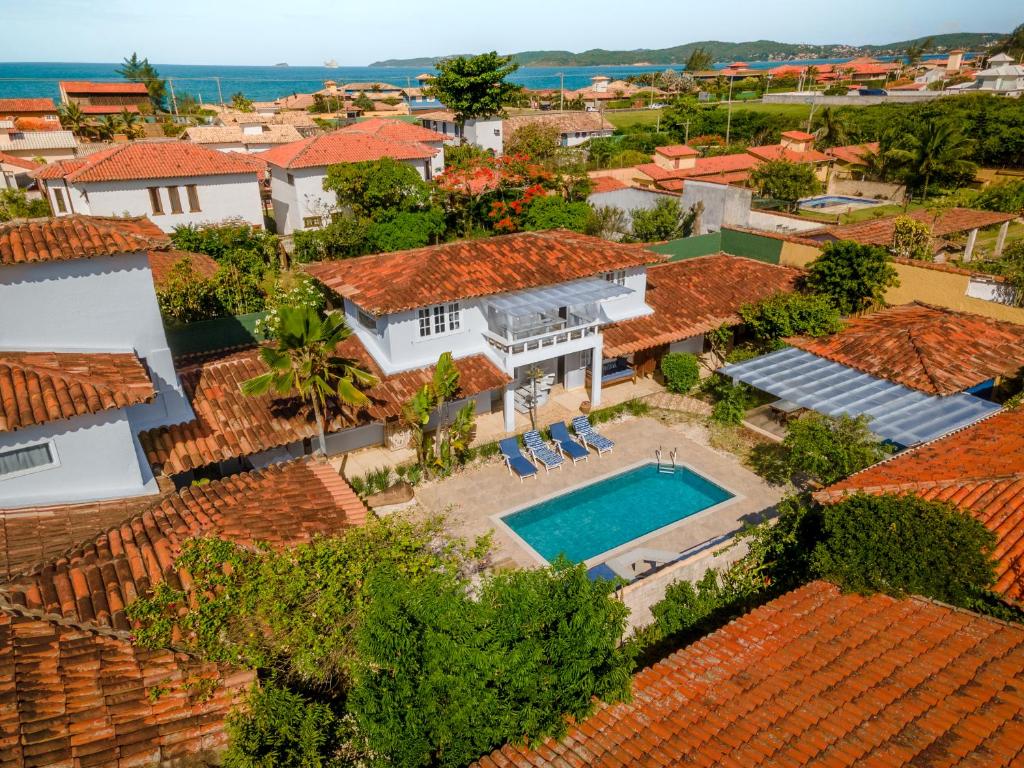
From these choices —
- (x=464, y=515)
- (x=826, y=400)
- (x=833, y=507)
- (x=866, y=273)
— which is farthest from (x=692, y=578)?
(x=866, y=273)

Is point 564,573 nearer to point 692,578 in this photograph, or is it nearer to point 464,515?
point 692,578

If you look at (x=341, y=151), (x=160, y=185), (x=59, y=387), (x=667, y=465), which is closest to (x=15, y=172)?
(x=160, y=185)

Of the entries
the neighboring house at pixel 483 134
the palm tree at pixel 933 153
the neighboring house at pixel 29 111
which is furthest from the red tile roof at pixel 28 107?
the palm tree at pixel 933 153

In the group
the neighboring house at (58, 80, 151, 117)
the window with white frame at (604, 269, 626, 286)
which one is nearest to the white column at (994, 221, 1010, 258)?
the window with white frame at (604, 269, 626, 286)

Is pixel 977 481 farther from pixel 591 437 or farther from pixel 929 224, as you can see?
pixel 929 224

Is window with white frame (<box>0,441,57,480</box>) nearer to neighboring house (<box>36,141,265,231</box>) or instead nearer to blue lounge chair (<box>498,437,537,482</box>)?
blue lounge chair (<box>498,437,537,482</box>)

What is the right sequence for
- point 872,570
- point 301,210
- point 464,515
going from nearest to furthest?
point 872,570 → point 464,515 → point 301,210

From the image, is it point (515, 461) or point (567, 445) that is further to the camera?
point (567, 445)
